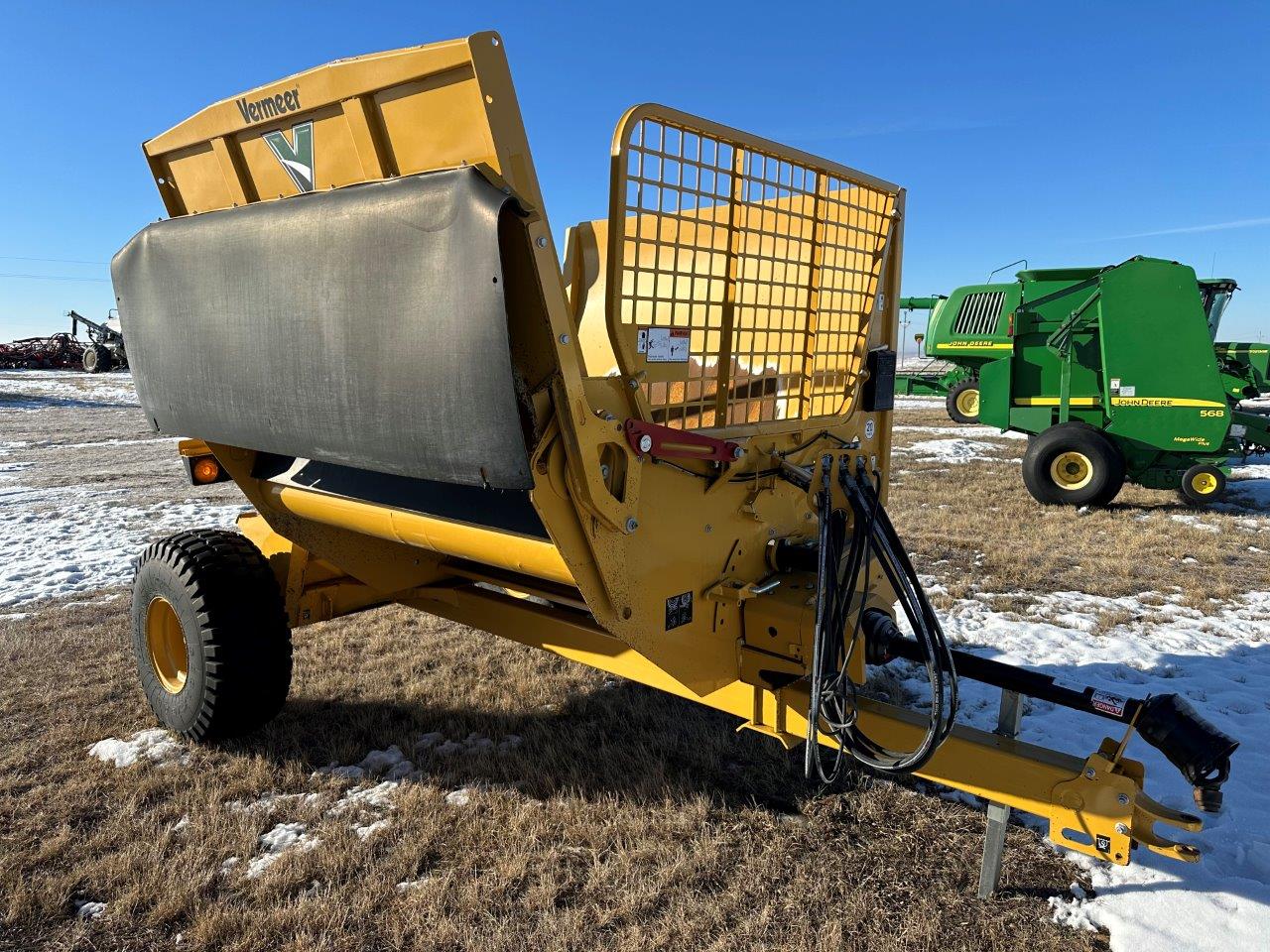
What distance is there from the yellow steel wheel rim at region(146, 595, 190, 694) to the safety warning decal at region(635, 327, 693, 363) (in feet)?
8.45

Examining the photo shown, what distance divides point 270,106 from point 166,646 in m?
2.50

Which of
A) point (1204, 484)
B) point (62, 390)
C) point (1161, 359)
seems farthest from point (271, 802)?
point (62, 390)

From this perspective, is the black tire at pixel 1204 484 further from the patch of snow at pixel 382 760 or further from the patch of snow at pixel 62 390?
the patch of snow at pixel 62 390

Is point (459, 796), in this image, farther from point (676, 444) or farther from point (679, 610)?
point (676, 444)

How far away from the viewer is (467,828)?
2836mm

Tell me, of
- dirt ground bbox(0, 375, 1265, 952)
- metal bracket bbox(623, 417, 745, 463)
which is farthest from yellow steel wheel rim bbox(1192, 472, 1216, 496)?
metal bracket bbox(623, 417, 745, 463)

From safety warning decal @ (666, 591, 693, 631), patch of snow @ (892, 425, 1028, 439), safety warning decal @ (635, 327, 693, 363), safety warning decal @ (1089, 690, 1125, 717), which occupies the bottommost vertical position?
patch of snow @ (892, 425, 1028, 439)

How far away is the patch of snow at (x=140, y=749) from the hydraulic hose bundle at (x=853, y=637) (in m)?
2.56

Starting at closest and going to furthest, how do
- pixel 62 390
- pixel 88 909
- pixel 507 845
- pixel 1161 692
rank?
pixel 88 909 < pixel 507 845 < pixel 1161 692 < pixel 62 390

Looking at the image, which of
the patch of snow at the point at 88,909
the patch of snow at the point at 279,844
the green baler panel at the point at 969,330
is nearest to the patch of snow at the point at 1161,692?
the patch of snow at the point at 279,844

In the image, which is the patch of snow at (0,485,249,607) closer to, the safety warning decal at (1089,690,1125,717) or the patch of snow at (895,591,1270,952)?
the patch of snow at (895,591,1270,952)

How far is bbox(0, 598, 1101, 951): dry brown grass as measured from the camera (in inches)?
93.5

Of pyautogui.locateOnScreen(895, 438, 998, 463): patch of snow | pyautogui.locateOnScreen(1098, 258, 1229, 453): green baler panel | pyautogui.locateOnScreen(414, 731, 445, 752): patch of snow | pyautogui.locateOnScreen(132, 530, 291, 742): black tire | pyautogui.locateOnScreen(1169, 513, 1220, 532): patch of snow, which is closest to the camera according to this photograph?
pyautogui.locateOnScreen(132, 530, 291, 742): black tire

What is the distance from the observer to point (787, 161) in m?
2.57
